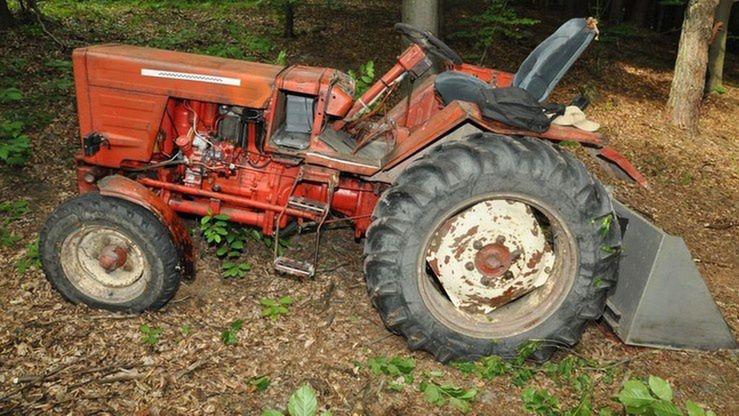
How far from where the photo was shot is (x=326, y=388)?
3139mm

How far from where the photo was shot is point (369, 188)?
151 inches

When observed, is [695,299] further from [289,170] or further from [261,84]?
[261,84]

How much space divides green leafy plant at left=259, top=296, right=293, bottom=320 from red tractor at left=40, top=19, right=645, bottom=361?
343 millimetres

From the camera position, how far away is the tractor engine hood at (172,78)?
3457 millimetres

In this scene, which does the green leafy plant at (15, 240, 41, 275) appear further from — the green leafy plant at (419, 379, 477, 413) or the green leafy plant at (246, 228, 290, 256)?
the green leafy plant at (419, 379, 477, 413)

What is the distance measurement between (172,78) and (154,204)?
72 centimetres

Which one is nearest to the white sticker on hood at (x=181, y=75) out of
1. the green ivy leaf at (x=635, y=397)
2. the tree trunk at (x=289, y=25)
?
the green ivy leaf at (x=635, y=397)

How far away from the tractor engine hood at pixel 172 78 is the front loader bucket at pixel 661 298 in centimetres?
228

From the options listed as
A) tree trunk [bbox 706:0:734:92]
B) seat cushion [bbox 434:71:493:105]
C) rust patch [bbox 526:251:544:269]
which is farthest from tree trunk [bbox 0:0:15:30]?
tree trunk [bbox 706:0:734:92]

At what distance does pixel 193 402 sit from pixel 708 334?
288cm

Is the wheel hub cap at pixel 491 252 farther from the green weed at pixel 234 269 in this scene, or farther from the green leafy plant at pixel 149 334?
the green leafy plant at pixel 149 334

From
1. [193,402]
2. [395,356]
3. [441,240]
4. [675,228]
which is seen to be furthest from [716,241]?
[193,402]

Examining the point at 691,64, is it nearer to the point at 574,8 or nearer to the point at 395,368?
the point at 395,368

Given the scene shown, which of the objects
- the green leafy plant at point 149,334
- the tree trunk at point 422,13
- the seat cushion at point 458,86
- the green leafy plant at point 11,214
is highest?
the tree trunk at point 422,13
